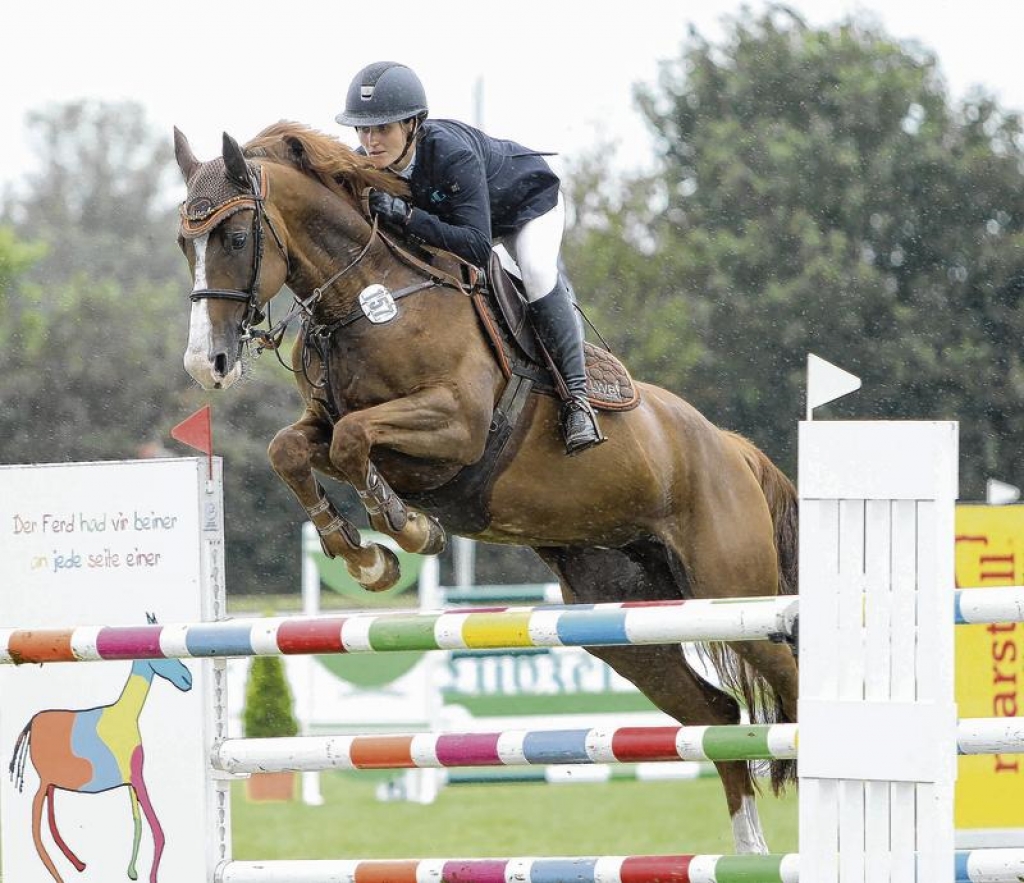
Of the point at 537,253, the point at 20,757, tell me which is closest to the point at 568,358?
the point at 537,253

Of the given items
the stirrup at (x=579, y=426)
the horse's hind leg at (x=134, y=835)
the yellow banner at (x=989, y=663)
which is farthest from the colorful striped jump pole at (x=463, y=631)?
the yellow banner at (x=989, y=663)

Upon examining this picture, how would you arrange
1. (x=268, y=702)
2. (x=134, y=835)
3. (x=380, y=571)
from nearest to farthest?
1. (x=134, y=835)
2. (x=380, y=571)
3. (x=268, y=702)

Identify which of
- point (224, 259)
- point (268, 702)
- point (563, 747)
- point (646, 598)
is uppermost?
point (224, 259)

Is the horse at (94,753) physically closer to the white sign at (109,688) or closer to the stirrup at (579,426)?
the white sign at (109,688)

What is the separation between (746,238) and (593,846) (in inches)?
536

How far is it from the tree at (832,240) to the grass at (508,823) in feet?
29.4

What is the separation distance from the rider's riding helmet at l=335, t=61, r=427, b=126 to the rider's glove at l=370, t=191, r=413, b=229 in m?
0.20

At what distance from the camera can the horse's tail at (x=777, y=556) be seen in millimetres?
4527

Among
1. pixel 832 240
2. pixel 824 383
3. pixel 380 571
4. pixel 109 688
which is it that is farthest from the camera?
pixel 832 240

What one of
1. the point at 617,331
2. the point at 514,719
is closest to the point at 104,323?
the point at 617,331

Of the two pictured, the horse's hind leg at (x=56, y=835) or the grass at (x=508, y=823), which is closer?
the horse's hind leg at (x=56, y=835)

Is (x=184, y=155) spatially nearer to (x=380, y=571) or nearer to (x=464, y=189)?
(x=464, y=189)

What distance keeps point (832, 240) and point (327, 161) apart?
1541 cm

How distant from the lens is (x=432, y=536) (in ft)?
13.1
